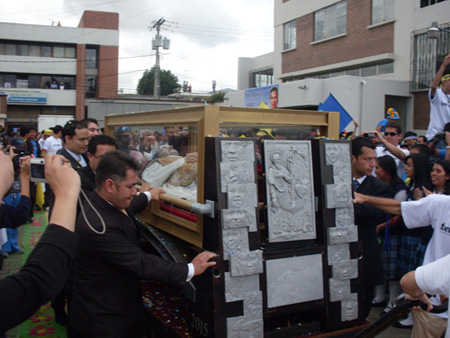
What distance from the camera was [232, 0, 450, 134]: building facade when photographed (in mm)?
15023

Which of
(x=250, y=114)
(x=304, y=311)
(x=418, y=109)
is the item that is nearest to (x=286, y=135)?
(x=250, y=114)

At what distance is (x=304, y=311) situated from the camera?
3.18m

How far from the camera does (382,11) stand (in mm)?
16969

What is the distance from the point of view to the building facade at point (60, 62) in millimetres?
37688

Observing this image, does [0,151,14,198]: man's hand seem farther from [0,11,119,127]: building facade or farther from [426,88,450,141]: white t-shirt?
[0,11,119,127]: building facade

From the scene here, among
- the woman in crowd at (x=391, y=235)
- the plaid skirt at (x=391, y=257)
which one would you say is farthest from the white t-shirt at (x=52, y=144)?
the plaid skirt at (x=391, y=257)

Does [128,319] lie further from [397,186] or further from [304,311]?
[397,186]

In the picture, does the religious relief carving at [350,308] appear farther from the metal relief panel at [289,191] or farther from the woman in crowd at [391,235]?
the woman in crowd at [391,235]

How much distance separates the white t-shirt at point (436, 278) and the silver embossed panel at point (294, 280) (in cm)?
100

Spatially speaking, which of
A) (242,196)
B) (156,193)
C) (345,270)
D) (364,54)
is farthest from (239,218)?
(364,54)

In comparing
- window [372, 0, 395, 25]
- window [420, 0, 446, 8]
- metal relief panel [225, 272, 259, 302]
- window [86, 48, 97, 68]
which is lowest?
metal relief panel [225, 272, 259, 302]

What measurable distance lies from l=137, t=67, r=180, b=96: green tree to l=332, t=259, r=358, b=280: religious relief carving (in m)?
68.2

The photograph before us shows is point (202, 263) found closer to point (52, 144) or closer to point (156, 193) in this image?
point (156, 193)

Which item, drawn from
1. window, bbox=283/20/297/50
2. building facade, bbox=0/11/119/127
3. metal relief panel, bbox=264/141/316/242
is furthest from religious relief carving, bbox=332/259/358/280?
building facade, bbox=0/11/119/127
